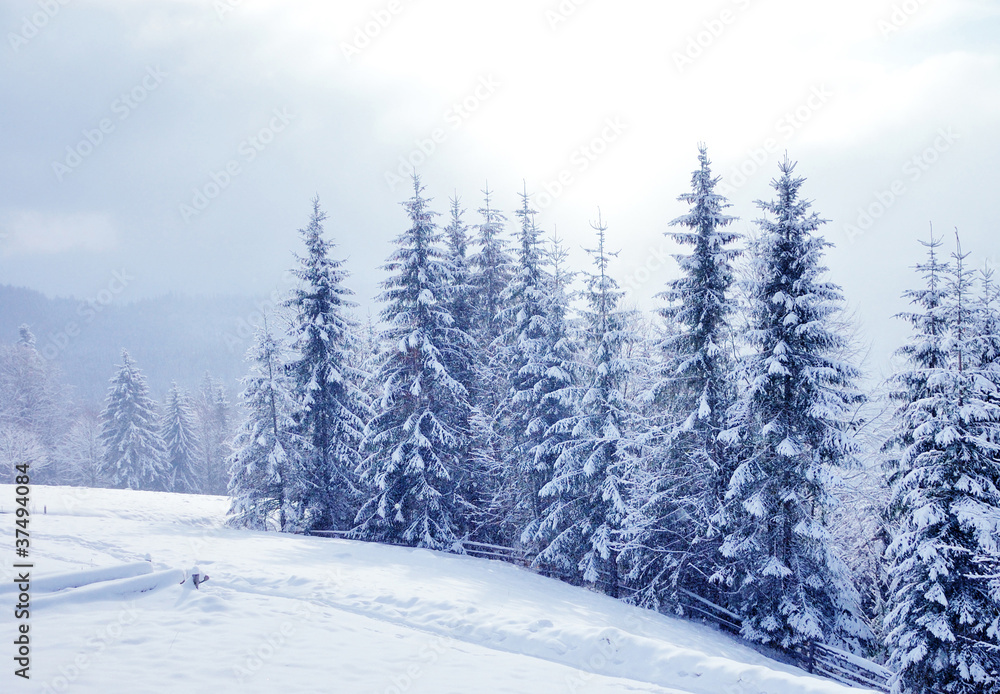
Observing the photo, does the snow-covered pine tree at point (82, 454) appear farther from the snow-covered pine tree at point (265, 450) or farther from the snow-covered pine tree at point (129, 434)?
the snow-covered pine tree at point (265, 450)

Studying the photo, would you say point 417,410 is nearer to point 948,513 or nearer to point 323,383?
point 323,383

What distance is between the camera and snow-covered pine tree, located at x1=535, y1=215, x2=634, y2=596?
18.5 meters

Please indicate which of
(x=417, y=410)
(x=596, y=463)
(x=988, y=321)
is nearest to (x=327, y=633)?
(x=596, y=463)

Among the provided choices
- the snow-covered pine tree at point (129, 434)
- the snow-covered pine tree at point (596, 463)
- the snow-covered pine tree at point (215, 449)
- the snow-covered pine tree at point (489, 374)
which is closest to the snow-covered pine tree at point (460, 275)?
the snow-covered pine tree at point (489, 374)

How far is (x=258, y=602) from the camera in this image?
12.0m

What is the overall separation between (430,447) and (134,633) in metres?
12.3

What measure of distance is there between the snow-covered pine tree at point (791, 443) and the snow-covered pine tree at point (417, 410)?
34.5 ft

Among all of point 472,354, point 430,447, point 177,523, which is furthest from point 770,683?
point 177,523

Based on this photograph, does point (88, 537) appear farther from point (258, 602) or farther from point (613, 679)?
point (613, 679)

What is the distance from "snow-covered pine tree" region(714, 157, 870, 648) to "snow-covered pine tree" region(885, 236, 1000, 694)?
1.50 meters

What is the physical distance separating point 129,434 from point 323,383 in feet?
109

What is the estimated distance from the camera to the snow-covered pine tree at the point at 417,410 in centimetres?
2152

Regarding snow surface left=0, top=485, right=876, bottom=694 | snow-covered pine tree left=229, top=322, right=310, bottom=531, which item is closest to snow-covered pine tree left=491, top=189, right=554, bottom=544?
snow surface left=0, top=485, right=876, bottom=694

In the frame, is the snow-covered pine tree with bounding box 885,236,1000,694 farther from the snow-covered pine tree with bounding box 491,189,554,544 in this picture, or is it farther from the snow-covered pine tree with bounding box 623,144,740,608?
the snow-covered pine tree with bounding box 491,189,554,544
